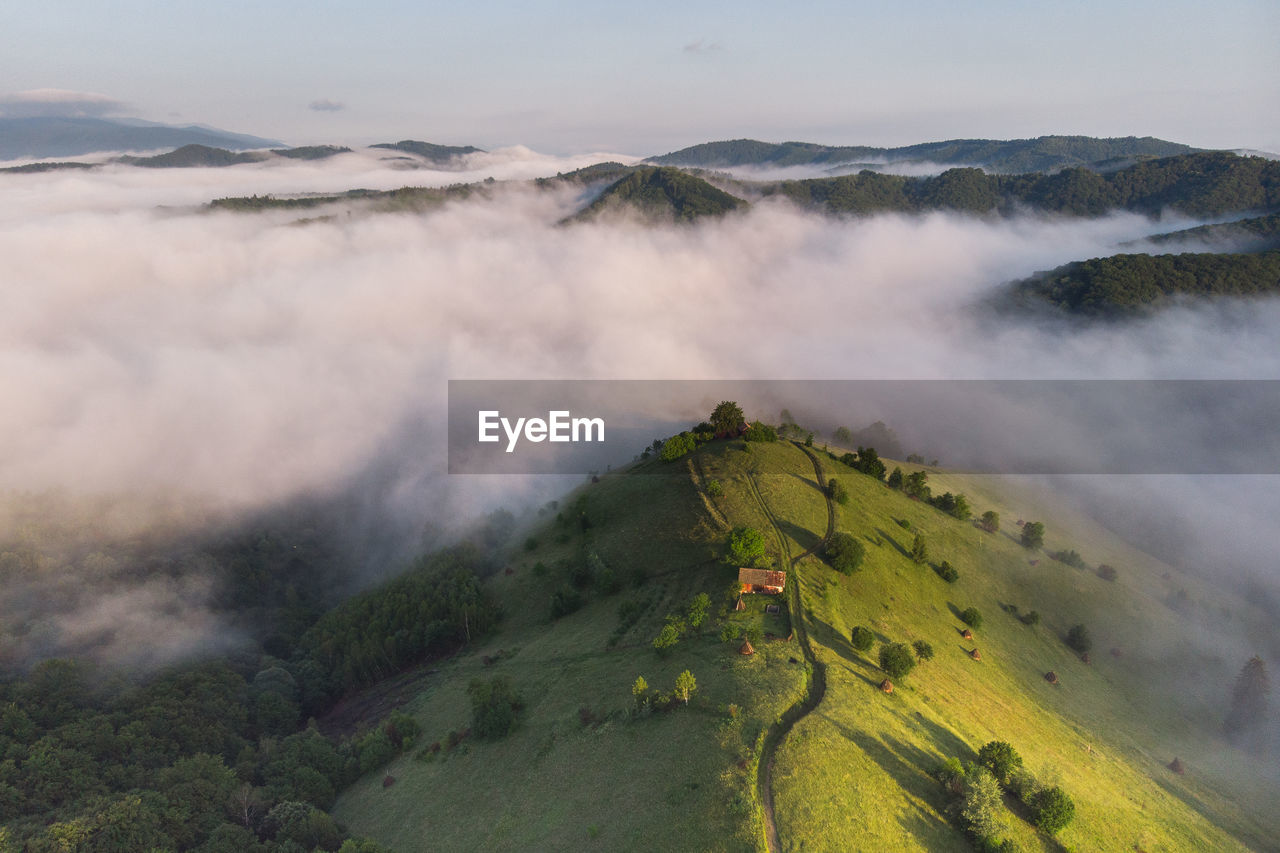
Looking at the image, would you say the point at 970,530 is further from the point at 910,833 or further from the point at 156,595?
the point at 156,595

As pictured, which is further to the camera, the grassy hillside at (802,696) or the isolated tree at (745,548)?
the isolated tree at (745,548)

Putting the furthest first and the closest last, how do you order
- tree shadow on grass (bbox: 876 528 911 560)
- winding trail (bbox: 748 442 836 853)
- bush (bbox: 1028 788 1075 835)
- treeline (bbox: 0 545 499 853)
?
tree shadow on grass (bbox: 876 528 911 560), treeline (bbox: 0 545 499 853), bush (bbox: 1028 788 1075 835), winding trail (bbox: 748 442 836 853)

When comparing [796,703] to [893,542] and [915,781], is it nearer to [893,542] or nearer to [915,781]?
[915,781]

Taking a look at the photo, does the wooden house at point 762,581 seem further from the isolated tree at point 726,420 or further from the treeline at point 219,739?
the treeline at point 219,739

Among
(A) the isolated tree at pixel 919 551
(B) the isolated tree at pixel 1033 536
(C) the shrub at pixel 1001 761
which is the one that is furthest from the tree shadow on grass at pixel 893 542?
(C) the shrub at pixel 1001 761

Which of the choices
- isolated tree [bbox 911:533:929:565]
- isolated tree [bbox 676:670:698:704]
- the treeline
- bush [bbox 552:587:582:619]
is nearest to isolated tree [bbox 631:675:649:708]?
isolated tree [bbox 676:670:698:704]

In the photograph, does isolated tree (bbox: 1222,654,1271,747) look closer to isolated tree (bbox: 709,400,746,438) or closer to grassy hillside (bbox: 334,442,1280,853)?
grassy hillside (bbox: 334,442,1280,853)

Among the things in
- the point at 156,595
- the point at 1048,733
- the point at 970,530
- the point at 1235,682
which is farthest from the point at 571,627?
the point at 156,595
